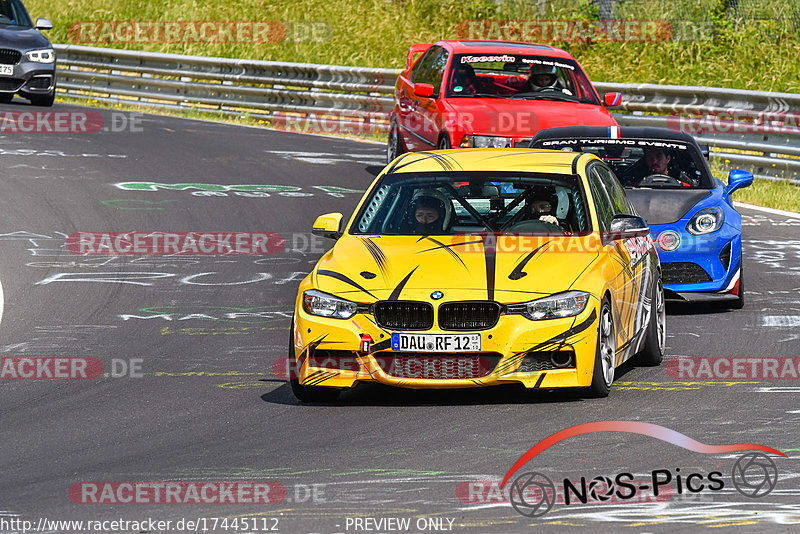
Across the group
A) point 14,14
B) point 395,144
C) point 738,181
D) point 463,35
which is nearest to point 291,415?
point 738,181

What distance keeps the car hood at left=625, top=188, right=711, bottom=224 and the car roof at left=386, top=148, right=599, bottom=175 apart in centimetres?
198

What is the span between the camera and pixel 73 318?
12.2 m

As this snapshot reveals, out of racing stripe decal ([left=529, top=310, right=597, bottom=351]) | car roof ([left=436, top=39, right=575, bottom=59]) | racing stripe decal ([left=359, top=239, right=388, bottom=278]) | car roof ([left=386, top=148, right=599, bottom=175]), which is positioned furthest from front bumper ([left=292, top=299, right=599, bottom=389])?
car roof ([left=436, top=39, right=575, bottom=59])

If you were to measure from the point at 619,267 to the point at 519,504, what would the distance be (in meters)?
3.34

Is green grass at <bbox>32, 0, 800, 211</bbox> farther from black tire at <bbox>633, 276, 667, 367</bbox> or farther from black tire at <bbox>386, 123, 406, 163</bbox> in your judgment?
black tire at <bbox>633, 276, 667, 367</bbox>

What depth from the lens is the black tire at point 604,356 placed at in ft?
28.7

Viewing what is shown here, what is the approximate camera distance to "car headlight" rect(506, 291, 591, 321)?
28.2 feet

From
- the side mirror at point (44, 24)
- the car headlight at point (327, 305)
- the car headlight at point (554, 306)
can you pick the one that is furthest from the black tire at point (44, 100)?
the car headlight at point (554, 306)

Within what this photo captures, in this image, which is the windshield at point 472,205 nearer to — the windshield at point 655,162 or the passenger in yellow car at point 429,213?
the passenger in yellow car at point 429,213

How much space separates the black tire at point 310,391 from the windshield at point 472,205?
1184 mm

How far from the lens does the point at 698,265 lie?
1223 cm

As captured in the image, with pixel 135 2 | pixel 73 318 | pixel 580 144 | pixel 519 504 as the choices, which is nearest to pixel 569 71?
pixel 580 144

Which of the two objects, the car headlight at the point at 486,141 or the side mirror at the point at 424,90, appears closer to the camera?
the car headlight at the point at 486,141

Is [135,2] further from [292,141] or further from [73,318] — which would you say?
[73,318]
